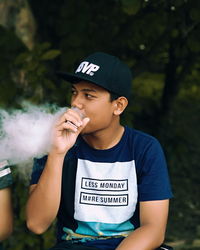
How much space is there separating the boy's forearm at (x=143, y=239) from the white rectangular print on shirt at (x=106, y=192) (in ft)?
0.46

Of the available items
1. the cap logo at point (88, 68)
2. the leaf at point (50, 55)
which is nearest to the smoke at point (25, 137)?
the cap logo at point (88, 68)

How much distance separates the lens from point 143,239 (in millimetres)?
3146

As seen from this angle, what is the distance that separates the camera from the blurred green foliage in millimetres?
4656

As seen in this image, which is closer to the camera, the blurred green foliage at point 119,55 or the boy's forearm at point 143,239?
the boy's forearm at point 143,239

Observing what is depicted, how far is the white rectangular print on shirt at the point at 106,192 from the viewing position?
3273 mm

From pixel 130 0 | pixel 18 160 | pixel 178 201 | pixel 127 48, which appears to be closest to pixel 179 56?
pixel 127 48

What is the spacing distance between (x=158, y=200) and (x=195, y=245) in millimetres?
2455

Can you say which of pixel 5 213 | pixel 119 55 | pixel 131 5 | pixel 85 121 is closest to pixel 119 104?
pixel 85 121

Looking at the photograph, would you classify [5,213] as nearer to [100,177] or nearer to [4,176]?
[4,176]

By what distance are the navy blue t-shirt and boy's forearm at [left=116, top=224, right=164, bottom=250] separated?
5.4 inches

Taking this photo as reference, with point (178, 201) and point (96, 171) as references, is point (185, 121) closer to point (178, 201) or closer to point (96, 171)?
point (178, 201)

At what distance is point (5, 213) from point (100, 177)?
0.52 meters

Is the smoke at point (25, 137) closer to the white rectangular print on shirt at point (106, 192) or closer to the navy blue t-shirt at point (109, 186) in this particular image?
the navy blue t-shirt at point (109, 186)

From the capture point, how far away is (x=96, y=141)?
3.38 m
